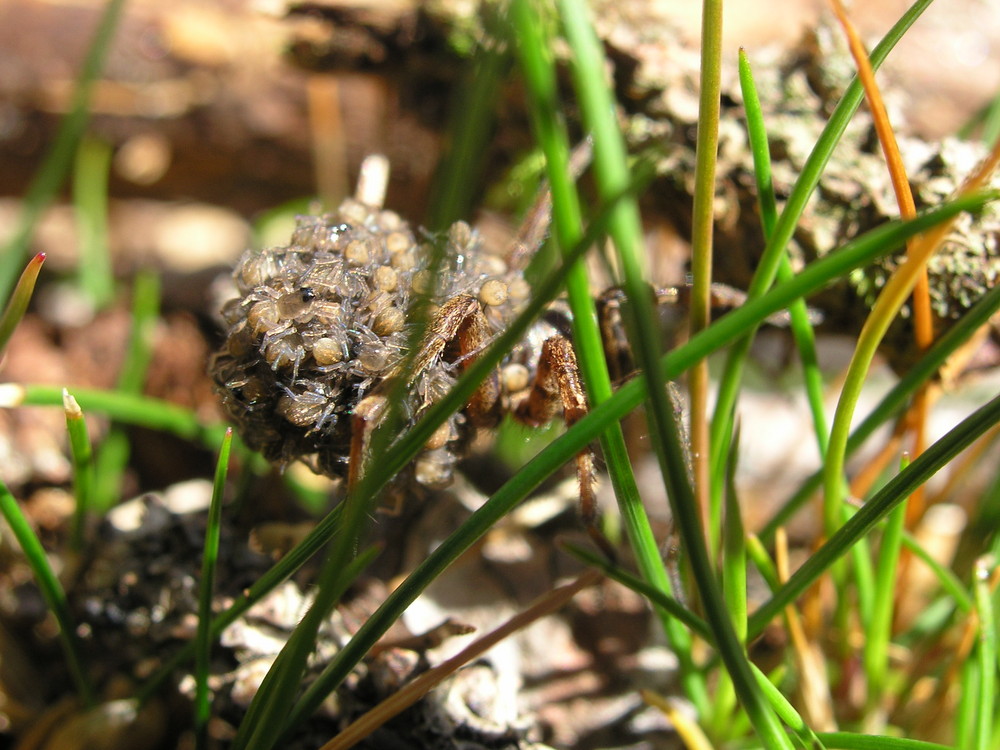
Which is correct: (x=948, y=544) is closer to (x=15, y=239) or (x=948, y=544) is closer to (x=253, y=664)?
(x=253, y=664)

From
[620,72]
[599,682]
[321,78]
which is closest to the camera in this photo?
[599,682]

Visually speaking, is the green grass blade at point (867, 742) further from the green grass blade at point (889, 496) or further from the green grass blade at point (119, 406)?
the green grass blade at point (119, 406)

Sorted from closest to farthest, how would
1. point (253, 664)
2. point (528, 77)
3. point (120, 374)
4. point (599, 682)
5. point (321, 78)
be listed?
point (528, 77), point (253, 664), point (599, 682), point (120, 374), point (321, 78)

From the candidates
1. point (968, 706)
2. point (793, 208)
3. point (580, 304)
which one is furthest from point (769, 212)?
point (968, 706)

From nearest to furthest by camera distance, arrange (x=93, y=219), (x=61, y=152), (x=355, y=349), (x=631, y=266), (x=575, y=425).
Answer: (x=631, y=266) → (x=575, y=425) → (x=355, y=349) → (x=61, y=152) → (x=93, y=219)

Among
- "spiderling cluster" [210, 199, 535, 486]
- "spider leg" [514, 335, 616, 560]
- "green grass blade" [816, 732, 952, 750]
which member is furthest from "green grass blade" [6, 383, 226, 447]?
"green grass blade" [816, 732, 952, 750]

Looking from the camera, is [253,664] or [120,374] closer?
[253,664]

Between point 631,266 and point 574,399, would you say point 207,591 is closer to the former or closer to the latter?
point 574,399

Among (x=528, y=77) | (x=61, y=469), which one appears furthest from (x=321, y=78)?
→ (x=528, y=77)
